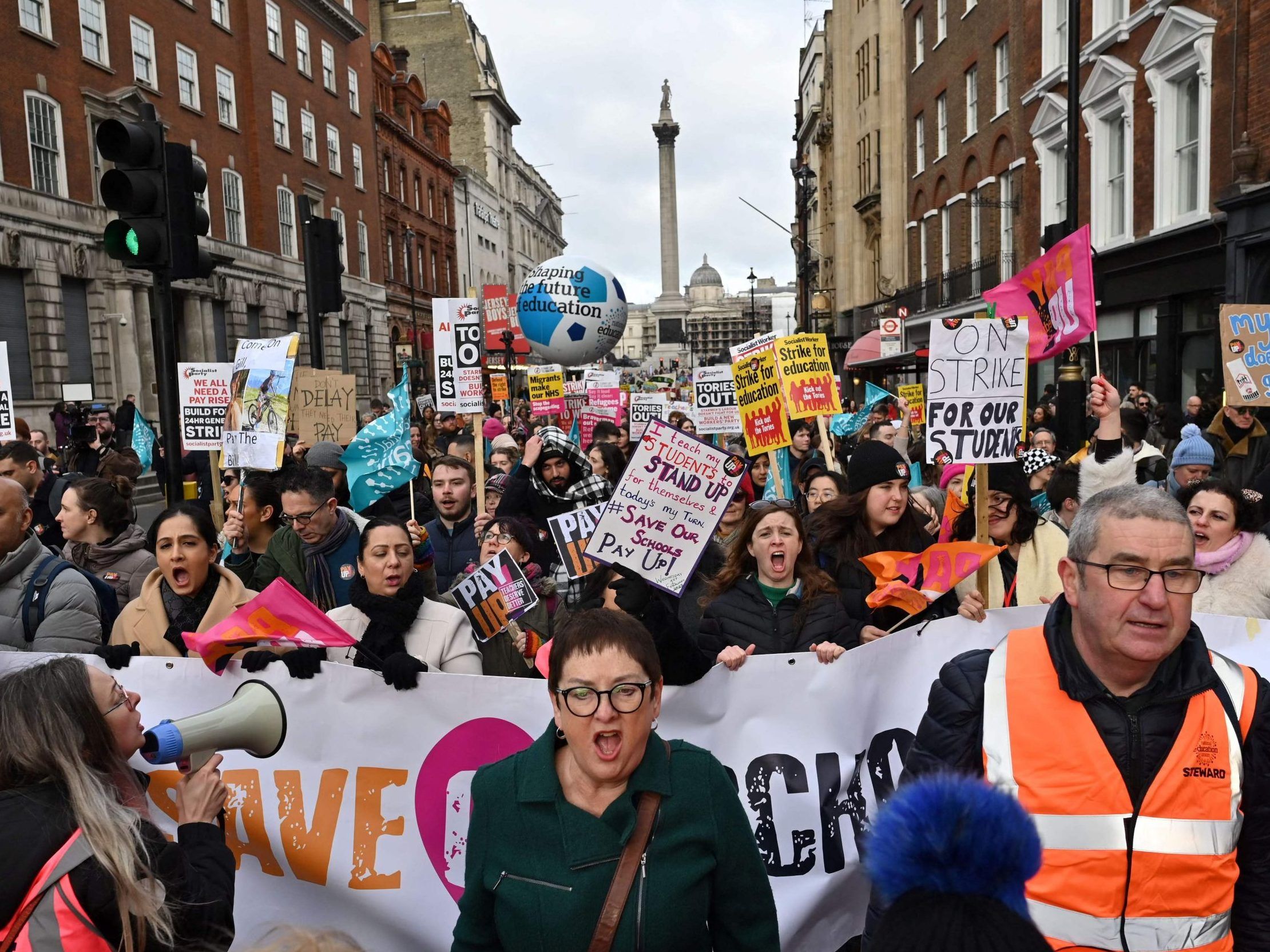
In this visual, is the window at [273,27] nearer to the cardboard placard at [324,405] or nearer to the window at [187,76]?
the window at [187,76]

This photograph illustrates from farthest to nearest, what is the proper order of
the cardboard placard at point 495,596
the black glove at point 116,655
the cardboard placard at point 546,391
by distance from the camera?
the cardboard placard at point 546,391 → the cardboard placard at point 495,596 → the black glove at point 116,655

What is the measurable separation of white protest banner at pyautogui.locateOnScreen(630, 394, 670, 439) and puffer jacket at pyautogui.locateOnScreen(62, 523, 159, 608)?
8.58 metres

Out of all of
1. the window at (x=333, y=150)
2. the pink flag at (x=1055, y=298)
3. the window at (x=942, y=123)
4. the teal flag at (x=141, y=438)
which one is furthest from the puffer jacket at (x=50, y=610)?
the window at (x=333, y=150)

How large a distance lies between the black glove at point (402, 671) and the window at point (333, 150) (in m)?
38.3

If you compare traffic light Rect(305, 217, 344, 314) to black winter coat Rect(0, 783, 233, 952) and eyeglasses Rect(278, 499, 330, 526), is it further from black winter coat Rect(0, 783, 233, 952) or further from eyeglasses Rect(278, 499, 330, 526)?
black winter coat Rect(0, 783, 233, 952)

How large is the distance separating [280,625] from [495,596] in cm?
110

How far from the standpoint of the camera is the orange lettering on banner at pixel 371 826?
387 centimetres

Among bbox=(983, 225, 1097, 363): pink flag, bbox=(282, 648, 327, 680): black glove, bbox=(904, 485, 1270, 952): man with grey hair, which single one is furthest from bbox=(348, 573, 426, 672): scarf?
bbox=(983, 225, 1097, 363): pink flag

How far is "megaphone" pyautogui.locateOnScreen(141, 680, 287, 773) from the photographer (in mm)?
2781

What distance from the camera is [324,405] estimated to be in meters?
10.1

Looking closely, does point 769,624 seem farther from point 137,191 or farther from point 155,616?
point 137,191

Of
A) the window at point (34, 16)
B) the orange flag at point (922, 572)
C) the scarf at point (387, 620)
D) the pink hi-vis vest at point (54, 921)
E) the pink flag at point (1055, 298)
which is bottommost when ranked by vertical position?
the pink hi-vis vest at point (54, 921)

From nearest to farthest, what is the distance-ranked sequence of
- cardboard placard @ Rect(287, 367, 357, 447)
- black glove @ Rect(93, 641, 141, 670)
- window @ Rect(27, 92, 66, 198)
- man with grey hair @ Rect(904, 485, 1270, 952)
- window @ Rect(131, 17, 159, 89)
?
man with grey hair @ Rect(904, 485, 1270, 952), black glove @ Rect(93, 641, 141, 670), cardboard placard @ Rect(287, 367, 357, 447), window @ Rect(27, 92, 66, 198), window @ Rect(131, 17, 159, 89)

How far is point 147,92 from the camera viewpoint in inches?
1037
